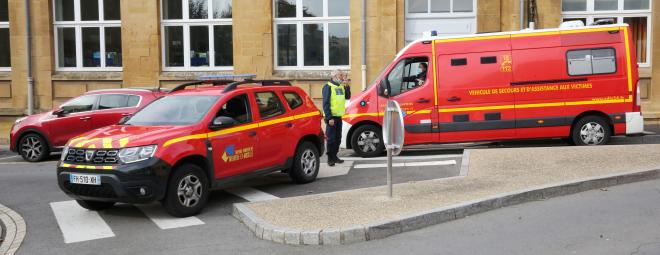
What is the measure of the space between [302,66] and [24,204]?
11.8 m

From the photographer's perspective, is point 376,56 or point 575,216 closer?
point 575,216

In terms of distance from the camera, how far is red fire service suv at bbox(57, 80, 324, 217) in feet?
26.6

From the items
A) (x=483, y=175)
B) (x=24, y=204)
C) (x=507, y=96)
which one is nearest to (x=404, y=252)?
(x=483, y=175)

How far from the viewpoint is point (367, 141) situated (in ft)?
45.8

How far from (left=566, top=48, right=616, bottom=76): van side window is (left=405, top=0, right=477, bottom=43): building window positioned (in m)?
6.53

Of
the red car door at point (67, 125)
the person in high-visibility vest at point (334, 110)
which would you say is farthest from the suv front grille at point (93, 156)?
the red car door at point (67, 125)

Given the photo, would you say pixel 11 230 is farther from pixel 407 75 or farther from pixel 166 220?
pixel 407 75

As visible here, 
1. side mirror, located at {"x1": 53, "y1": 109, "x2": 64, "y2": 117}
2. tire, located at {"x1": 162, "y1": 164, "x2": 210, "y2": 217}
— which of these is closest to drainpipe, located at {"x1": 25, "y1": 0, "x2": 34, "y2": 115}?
side mirror, located at {"x1": 53, "y1": 109, "x2": 64, "y2": 117}

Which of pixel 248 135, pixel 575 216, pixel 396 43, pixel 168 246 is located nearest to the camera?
pixel 168 246

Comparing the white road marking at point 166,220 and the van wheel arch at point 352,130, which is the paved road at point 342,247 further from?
the van wheel arch at point 352,130

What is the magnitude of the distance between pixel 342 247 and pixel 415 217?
3.39ft

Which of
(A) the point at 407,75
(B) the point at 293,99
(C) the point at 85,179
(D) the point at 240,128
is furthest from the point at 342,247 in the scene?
(A) the point at 407,75

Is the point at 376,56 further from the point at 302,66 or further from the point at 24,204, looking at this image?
the point at 24,204

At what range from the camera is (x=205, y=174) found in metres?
8.74
